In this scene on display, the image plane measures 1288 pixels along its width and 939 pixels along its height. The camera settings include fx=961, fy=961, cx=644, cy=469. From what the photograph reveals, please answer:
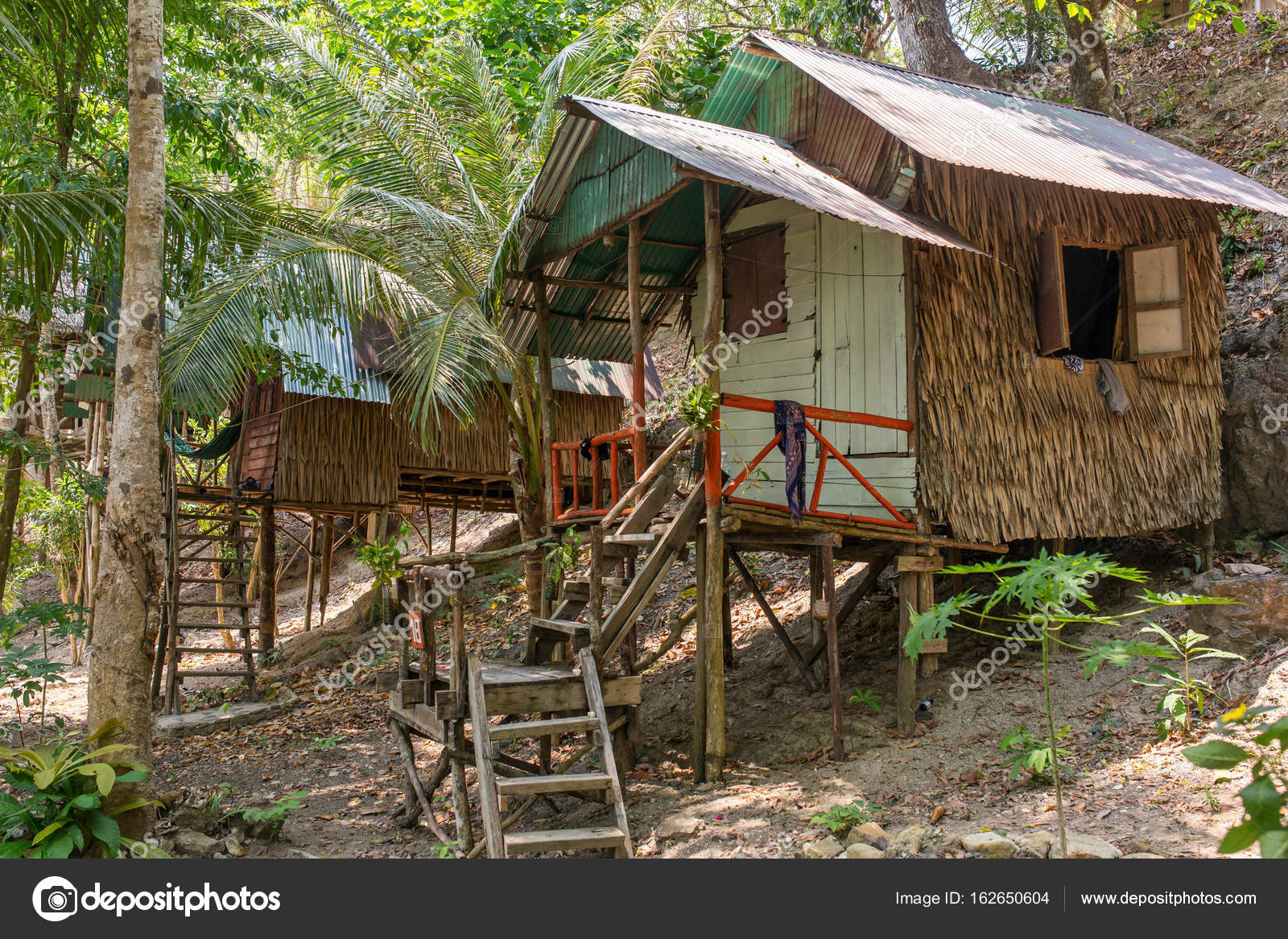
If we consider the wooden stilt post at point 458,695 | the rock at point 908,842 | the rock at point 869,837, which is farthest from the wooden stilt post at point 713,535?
the rock at point 908,842

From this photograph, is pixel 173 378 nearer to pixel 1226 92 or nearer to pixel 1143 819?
pixel 1143 819

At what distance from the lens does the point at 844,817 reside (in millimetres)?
6316

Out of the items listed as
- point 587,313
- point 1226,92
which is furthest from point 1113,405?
point 1226,92

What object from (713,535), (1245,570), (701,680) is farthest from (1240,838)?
(1245,570)

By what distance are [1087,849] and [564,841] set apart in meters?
2.91

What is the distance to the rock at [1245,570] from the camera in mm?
8930

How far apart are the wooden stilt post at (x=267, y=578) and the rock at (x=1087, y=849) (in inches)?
473

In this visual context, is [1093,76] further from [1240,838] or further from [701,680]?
[1240,838]

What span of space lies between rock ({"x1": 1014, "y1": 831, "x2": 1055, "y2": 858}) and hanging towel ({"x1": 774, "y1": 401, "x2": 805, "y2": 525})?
2937mm

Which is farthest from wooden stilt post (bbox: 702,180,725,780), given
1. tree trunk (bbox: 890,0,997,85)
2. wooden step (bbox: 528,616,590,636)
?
tree trunk (bbox: 890,0,997,85)

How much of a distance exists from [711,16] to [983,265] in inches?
502

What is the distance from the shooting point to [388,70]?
11039mm

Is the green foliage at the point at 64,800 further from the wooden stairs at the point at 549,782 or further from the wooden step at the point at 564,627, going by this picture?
the wooden step at the point at 564,627

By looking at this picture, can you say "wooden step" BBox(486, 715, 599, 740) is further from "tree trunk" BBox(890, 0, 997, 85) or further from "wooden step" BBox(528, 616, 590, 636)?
"tree trunk" BBox(890, 0, 997, 85)
